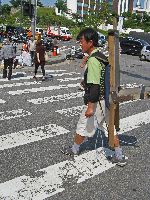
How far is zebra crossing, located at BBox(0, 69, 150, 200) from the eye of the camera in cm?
470

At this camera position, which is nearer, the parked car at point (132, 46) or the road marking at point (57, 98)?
the road marking at point (57, 98)

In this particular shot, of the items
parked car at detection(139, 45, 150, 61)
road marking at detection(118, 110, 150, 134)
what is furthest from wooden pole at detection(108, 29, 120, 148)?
parked car at detection(139, 45, 150, 61)

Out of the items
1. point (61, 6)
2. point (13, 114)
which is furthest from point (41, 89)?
point (61, 6)

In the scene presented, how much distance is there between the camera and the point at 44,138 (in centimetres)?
663

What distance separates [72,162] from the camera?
18.0 ft

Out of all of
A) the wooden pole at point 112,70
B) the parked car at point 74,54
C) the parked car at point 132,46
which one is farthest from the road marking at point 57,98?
the parked car at point 132,46

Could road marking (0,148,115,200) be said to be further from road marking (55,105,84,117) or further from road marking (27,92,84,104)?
road marking (27,92,84,104)

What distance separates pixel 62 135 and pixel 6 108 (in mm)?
2639

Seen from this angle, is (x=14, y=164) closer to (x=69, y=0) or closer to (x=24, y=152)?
(x=24, y=152)

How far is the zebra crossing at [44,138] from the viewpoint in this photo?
4695mm

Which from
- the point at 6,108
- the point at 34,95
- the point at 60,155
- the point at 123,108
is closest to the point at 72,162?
the point at 60,155

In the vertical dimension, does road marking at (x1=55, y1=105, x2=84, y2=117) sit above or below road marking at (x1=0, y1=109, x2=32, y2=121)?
below

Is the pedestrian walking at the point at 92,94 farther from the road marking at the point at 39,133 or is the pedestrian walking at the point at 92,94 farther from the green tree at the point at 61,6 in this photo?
the green tree at the point at 61,6

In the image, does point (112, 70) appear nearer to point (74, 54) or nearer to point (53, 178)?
point (53, 178)
